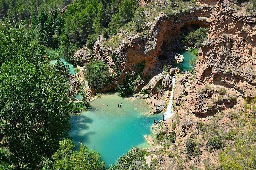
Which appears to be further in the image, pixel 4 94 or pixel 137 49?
pixel 137 49

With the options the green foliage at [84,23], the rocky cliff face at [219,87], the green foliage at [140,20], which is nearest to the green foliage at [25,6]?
the green foliage at [84,23]

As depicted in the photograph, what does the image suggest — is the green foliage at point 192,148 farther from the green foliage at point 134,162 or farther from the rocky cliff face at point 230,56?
the green foliage at point 134,162

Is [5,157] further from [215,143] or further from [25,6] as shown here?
[25,6]

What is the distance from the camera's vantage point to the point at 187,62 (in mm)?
55719

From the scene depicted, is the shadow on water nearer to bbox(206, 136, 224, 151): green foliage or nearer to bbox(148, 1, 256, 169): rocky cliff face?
bbox(148, 1, 256, 169): rocky cliff face

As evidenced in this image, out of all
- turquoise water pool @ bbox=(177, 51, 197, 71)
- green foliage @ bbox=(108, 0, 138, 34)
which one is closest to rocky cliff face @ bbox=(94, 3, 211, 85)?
green foliage @ bbox=(108, 0, 138, 34)

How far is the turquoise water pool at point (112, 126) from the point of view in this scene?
38719 millimetres

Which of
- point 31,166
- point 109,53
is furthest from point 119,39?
point 31,166

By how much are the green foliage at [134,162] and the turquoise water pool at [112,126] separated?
4.66 metres

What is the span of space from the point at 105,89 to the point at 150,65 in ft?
24.7

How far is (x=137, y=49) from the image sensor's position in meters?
48.2

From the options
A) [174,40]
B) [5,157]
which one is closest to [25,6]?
[174,40]

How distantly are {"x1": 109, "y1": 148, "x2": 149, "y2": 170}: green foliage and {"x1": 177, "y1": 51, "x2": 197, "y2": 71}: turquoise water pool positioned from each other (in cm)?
2353

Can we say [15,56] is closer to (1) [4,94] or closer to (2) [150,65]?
(1) [4,94]
